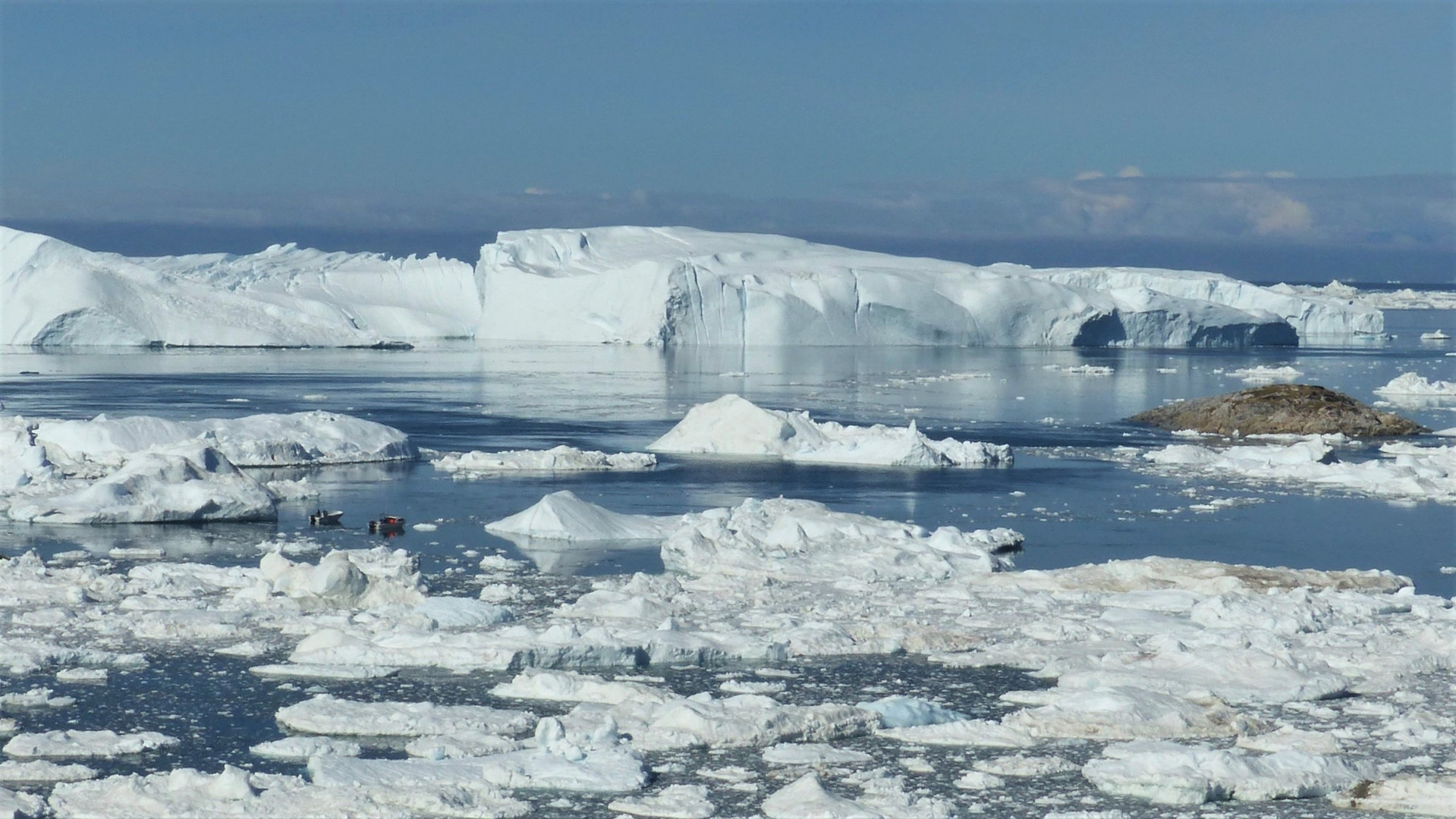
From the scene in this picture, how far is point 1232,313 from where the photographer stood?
50750 millimetres

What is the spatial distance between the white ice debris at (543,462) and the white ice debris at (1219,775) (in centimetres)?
1097

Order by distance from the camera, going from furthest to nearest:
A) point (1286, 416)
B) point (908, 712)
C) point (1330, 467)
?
point (1286, 416) → point (1330, 467) → point (908, 712)

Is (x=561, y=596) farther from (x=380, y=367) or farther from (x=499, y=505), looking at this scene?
(x=380, y=367)

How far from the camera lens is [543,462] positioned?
16641mm

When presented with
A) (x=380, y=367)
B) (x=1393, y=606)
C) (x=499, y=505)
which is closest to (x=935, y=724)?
(x=1393, y=606)

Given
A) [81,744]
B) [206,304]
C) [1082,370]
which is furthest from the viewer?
[206,304]

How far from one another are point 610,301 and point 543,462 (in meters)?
32.8

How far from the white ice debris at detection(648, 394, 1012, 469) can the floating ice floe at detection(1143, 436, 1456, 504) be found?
2.13m

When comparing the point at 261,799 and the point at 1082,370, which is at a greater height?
the point at 1082,370

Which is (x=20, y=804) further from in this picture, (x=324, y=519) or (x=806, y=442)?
(x=806, y=442)

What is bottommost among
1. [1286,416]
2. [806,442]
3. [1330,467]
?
[1330,467]

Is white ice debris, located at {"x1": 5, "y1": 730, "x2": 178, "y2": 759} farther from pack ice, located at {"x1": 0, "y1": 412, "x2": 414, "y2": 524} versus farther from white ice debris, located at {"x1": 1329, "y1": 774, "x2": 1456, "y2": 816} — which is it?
pack ice, located at {"x1": 0, "y1": 412, "x2": 414, "y2": 524}

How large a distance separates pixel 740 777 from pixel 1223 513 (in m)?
9.01

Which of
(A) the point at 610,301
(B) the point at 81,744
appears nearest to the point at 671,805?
(B) the point at 81,744
